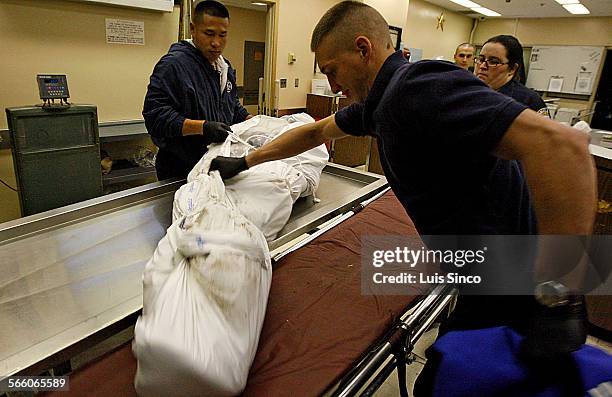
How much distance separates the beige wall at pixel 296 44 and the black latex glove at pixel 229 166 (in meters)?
3.28

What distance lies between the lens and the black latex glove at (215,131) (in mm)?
1633

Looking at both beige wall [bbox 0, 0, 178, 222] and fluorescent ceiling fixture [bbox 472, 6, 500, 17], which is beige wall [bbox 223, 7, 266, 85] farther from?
fluorescent ceiling fixture [bbox 472, 6, 500, 17]

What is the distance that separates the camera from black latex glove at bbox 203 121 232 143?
1.63 meters

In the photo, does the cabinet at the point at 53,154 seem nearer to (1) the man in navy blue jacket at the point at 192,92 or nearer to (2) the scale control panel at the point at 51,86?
(2) the scale control panel at the point at 51,86

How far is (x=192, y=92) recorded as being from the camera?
5.63 feet

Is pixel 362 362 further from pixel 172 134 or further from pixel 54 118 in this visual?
pixel 54 118

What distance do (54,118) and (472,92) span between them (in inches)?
114

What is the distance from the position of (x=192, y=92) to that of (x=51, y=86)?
5.08 ft

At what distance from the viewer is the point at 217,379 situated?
74cm

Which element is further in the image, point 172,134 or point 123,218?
point 172,134

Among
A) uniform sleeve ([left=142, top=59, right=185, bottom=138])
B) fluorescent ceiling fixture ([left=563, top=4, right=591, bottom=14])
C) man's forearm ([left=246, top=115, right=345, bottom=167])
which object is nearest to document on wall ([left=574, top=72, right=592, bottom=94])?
fluorescent ceiling fixture ([left=563, top=4, right=591, bottom=14])

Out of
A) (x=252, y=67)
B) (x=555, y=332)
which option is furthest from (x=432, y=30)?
(x=555, y=332)

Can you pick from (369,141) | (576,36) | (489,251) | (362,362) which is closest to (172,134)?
(362,362)

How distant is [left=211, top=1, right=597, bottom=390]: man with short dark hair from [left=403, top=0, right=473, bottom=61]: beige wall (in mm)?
6642
